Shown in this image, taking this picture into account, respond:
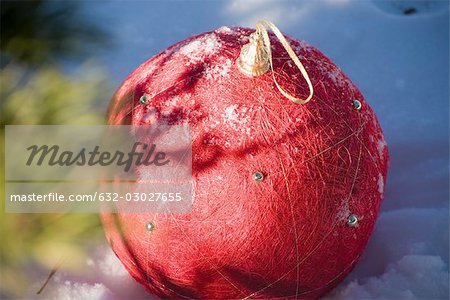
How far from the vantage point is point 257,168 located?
1075mm

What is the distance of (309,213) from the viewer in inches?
43.6

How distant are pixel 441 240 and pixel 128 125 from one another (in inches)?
36.4

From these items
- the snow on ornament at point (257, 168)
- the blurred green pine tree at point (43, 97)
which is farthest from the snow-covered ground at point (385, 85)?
the snow on ornament at point (257, 168)

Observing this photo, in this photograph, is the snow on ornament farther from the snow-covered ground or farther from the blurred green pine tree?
the snow-covered ground

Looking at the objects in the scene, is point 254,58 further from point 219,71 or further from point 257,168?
point 257,168

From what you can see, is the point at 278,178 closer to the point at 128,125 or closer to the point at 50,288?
the point at 128,125

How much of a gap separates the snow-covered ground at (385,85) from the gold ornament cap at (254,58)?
0.66 m

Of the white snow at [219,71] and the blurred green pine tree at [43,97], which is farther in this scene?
the blurred green pine tree at [43,97]

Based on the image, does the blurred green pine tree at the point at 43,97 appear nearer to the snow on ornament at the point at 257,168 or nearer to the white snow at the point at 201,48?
the snow on ornament at the point at 257,168

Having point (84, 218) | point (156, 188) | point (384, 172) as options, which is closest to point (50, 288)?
point (84, 218)

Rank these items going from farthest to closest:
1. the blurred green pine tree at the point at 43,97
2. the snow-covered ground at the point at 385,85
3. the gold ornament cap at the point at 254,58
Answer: the snow-covered ground at the point at 385,85, the blurred green pine tree at the point at 43,97, the gold ornament cap at the point at 254,58

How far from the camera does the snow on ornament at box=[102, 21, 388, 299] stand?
1082 mm

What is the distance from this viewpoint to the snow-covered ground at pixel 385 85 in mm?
1485

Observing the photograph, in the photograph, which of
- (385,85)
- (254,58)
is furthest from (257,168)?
(385,85)
